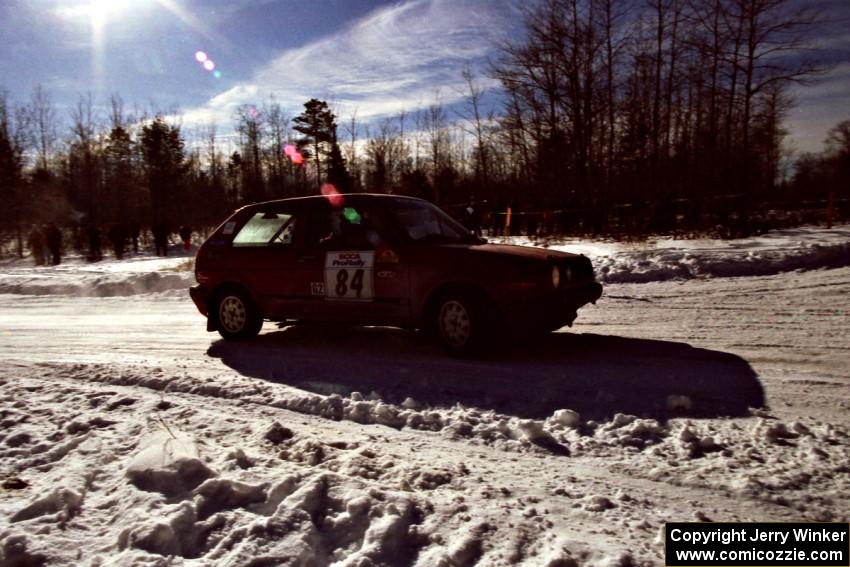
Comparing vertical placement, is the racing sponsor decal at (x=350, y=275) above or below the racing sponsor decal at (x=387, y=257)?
below

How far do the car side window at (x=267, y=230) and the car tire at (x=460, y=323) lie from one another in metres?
2.09

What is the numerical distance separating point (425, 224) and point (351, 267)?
0.93m

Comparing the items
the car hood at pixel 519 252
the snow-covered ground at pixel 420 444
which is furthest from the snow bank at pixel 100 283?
the car hood at pixel 519 252

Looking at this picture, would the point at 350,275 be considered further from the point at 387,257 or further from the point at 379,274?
the point at 387,257

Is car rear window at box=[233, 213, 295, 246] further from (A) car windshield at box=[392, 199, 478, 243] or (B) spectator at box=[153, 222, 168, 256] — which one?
(B) spectator at box=[153, 222, 168, 256]

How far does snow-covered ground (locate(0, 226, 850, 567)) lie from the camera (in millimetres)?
2291

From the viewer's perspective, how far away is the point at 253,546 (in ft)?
7.30

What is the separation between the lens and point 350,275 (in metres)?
5.68

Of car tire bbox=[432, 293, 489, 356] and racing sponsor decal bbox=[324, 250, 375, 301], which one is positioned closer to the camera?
car tire bbox=[432, 293, 489, 356]

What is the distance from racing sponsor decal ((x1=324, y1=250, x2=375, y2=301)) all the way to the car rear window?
2.42 ft

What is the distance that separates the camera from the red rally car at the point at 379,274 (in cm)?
495

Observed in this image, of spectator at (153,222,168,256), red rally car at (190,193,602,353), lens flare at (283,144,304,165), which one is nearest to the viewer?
red rally car at (190,193,602,353)

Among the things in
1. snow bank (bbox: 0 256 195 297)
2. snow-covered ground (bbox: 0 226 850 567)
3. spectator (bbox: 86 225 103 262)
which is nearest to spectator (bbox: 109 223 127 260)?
spectator (bbox: 86 225 103 262)

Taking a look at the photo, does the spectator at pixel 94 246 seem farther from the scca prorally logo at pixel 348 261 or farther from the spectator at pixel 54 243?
the scca prorally logo at pixel 348 261
